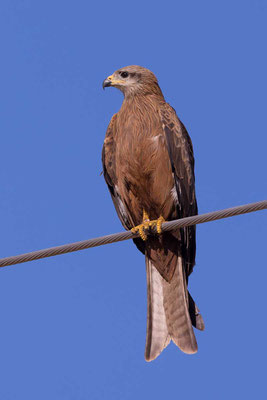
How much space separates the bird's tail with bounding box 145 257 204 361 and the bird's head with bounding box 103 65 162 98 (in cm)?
178

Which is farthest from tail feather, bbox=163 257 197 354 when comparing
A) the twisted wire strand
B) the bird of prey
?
the twisted wire strand

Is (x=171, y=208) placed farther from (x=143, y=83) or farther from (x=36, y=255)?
(x=36, y=255)

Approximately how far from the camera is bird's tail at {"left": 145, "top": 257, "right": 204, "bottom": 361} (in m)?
6.54

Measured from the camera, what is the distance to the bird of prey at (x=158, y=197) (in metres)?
6.62

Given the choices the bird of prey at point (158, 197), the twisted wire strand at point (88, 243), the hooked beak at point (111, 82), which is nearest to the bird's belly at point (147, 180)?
the bird of prey at point (158, 197)

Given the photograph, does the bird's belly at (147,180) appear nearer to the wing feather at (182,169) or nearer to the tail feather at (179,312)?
the wing feather at (182,169)

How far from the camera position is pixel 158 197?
6707 millimetres

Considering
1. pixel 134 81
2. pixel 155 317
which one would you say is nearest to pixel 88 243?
pixel 155 317

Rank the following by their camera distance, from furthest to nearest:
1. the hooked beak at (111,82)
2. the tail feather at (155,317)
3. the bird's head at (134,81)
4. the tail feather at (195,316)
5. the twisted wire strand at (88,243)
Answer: the hooked beak at (111,82) < the bird's head at (134,81) < the tail feather at (195,316) < the tail feather at (155,317) < the twisted wire strand at (88,243)

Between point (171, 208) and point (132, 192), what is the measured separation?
417 mm

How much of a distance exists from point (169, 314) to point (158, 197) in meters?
1.15

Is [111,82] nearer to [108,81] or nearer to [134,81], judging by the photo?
[108,81]

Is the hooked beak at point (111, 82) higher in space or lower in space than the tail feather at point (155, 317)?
higher

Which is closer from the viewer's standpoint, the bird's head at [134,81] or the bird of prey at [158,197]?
the bird of prey at [158,197]
